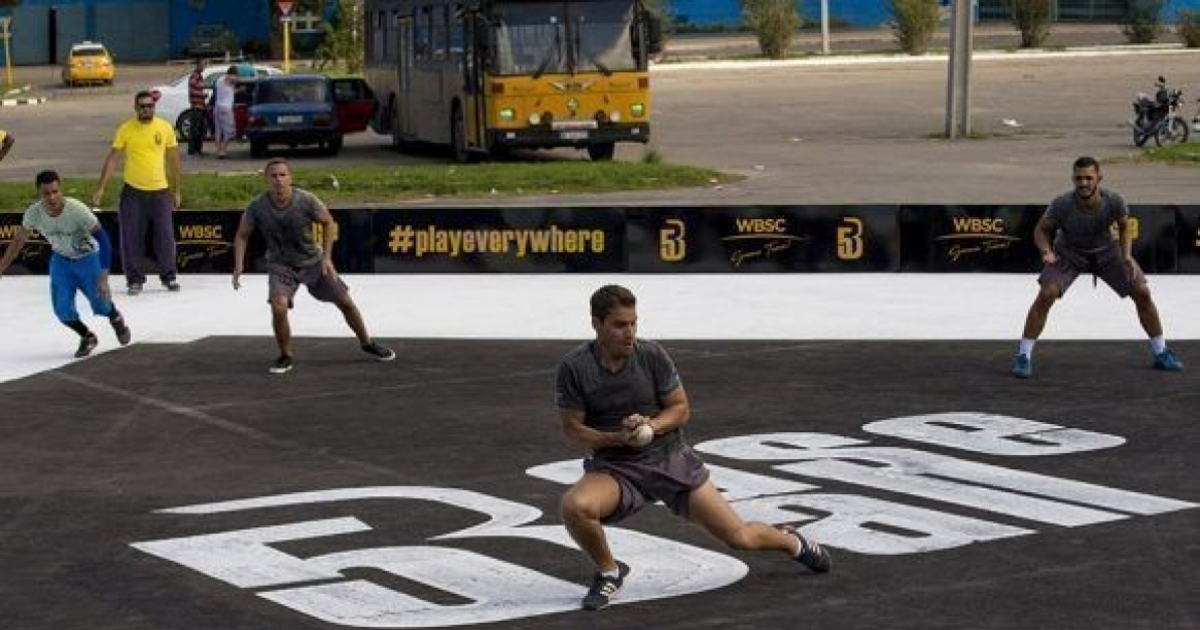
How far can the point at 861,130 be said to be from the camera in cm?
5066

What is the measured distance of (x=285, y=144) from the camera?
155ft

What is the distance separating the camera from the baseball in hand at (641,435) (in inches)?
441

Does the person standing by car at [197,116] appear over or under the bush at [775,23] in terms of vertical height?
under

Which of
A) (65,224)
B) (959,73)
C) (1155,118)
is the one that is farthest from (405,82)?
A: (65,224)

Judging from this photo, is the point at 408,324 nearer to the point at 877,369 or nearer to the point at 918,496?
the point at 877,369

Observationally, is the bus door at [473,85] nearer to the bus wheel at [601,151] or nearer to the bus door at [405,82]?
the bus wheel at [601,151]

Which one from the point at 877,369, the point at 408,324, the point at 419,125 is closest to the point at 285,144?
the point at 419,125

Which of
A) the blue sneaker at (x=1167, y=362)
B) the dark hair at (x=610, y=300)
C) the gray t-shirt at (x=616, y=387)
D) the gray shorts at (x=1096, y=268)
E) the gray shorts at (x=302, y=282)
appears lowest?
the blue sneaker at (x=1167, y=362)

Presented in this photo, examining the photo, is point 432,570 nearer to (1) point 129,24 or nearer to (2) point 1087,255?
(2) point 1087,255

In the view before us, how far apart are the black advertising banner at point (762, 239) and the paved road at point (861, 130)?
16.9ft

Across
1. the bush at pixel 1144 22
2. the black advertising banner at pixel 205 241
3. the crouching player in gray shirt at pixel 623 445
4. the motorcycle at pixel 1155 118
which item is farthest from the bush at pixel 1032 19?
the crouching player in gray shirt at pixel 623 445

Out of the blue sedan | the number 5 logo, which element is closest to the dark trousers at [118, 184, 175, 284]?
the number 5 logo

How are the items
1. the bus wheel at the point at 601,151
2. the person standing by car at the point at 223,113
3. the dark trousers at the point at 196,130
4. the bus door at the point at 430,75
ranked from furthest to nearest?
the dark trousers at the point at 196,130 → the person standing by car at the point at 223,113 → the bus door at the point at 430,75 → the bus wheel at the point at 601,151

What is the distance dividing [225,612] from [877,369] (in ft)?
30.2
